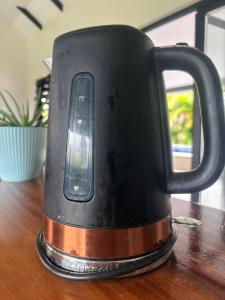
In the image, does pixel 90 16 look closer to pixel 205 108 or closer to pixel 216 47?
pixel 216 47

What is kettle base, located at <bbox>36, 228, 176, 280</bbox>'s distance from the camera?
0.97 ft

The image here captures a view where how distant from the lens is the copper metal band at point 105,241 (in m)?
0.30

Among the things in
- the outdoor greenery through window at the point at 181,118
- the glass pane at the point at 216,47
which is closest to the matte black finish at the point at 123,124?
the glass pane at the point at 216,47

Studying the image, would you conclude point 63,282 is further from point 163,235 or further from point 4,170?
point 4,170

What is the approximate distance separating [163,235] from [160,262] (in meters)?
0.03

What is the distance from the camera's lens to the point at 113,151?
30 cm

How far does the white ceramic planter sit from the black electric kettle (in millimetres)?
502

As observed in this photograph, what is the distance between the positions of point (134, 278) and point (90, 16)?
3.06 meters

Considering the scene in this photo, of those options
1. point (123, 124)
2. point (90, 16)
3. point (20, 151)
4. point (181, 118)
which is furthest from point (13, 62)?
point (123, 124)

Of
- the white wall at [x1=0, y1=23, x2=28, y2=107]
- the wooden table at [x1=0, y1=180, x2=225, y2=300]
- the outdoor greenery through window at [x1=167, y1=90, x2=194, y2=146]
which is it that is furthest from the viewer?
the outdoor greenery through window at [x1=167, y1=90, x2=194, y2=146]

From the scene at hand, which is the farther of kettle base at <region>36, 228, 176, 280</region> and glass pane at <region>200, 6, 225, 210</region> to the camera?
glass pane at <region>200, 6, 225, 210</region>

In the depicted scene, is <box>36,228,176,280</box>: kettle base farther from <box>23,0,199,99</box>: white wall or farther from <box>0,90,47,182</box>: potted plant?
<box>23,0,199,99</box>: white wall

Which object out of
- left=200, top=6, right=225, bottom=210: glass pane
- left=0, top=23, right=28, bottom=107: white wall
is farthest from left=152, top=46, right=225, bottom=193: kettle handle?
left=0, top=23, right=28, bottom=107: white wall

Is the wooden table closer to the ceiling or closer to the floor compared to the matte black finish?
closer to the floor
